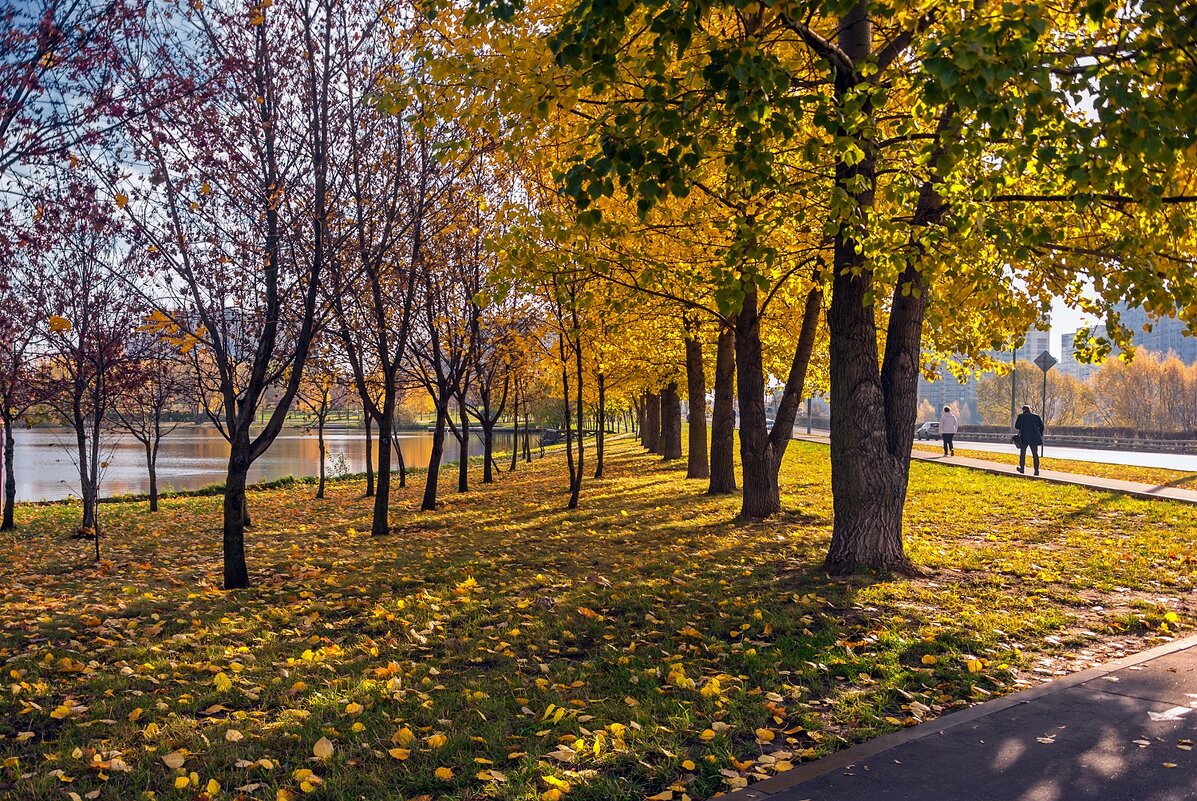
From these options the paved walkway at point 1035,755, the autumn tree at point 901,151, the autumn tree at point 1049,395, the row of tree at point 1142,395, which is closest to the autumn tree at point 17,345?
the autumn tree at point 901,151

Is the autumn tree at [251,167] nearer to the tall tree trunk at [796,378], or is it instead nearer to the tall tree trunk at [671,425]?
the tall tree trunk at [796,378]

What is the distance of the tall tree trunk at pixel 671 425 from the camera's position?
99.9 feet

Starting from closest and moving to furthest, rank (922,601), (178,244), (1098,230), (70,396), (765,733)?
(765,733) → (922,601) → (1098,230) → (178,244) → (70,396)

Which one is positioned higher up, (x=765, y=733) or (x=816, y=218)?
(x=816, y=218)

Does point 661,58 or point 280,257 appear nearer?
point 661,58

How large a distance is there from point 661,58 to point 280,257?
6.72 metres

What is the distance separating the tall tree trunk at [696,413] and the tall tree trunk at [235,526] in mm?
13034

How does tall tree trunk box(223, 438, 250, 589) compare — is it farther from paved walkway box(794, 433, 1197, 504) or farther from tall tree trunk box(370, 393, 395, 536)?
paved walkway box(794, 433, 1197, 504)

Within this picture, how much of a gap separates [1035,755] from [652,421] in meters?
34.3

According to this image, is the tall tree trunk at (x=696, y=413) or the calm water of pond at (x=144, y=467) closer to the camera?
the tall tree trunk at (x=696, y=413)

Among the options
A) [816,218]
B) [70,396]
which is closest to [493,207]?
[816,218]

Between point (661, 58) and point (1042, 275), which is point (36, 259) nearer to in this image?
point (661, 58)

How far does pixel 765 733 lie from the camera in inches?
177

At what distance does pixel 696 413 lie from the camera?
20.8 m
